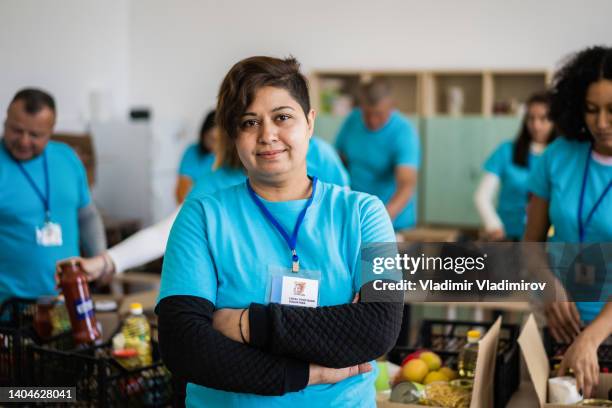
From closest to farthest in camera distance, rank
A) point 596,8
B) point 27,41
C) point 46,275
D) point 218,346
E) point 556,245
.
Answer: point 218,346
point 556,245
point 46,275
point 27,41
point 596,8

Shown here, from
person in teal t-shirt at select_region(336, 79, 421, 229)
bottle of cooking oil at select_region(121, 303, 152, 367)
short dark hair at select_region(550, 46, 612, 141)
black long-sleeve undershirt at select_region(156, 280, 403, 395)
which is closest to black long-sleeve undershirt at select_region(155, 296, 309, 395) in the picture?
black long-sleeve undershirt at select_region(156, 280, 403, 395)

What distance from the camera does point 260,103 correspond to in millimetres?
1602

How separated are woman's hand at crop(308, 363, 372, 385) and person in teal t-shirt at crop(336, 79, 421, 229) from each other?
9.22 feet

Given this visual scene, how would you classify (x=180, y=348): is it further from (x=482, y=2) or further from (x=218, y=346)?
(x=482, y=2)

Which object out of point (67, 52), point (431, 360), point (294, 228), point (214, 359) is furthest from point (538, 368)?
point (67, 52)

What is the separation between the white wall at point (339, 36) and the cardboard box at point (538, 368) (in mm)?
4398

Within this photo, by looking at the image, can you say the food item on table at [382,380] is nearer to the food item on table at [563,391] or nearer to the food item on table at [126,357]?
the food item on table at [563,391]

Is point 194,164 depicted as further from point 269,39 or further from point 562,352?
point 562,352

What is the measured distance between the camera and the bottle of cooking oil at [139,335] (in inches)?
94.4

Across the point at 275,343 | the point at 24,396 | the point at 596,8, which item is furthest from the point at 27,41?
the point at 596,8

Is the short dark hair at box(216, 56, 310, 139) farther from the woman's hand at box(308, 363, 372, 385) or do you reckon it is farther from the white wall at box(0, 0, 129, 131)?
the white wall at box(0, 0, 129, 131)

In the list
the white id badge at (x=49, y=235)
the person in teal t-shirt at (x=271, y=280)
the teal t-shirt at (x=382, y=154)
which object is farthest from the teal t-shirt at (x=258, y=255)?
the teal t-shirt at (x=382, y=154)

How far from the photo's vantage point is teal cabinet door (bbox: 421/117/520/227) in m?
6.18

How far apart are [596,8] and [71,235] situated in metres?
4.57
